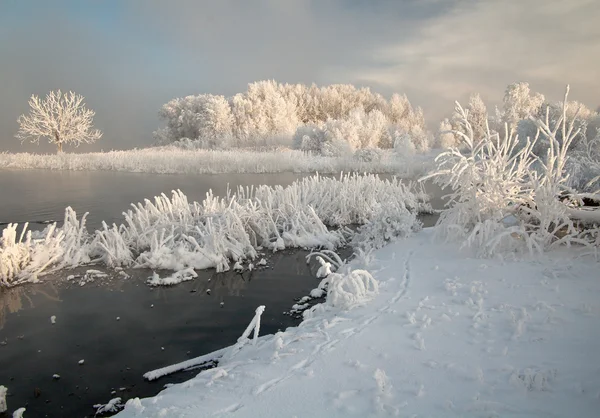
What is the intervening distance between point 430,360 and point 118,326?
4547 mm

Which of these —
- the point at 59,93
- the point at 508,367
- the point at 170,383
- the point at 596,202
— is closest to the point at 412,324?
the point at 508,367

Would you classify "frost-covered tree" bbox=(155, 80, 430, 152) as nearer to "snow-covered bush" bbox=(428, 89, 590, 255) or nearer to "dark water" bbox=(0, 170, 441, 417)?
"snow-covered bush" bbox=(428, 89, 590, 255)

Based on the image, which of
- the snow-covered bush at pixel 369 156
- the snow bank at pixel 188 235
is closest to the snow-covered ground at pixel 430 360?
the snow bank at pixel 188 235

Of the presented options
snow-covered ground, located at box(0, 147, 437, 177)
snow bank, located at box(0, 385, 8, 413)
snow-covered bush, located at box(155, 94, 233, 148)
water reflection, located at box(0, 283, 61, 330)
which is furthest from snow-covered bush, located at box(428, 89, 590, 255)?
snow-covered bush, located at box(155, 94, 233, 148)

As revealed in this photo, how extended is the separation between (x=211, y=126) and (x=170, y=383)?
48.8 meters

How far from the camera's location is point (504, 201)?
7.80 m

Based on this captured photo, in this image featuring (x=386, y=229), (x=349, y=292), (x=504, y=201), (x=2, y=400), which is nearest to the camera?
(x=2, y=400)

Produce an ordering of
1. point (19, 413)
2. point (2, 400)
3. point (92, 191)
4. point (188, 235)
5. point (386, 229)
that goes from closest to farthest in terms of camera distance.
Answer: point (19, 413), point (2, 400), point (188, 235), point (386, 229), point (92, 191)

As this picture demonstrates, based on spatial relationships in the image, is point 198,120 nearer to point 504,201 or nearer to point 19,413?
point 504,201

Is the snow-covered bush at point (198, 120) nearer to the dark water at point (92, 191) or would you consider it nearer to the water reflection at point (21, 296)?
the dark water at point (92, 191)

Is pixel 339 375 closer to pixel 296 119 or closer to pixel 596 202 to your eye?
pixel 596 202

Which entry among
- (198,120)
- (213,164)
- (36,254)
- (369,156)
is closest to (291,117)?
(198,120)

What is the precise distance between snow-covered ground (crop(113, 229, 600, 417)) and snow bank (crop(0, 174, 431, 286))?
13.3ft

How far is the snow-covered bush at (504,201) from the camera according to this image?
6.94 metres
